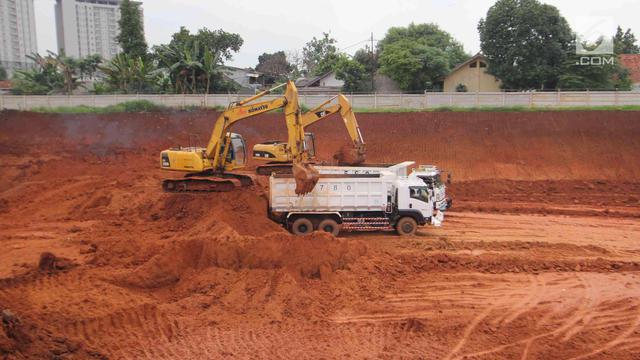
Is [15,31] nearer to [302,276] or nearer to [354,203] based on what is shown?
[354,203]

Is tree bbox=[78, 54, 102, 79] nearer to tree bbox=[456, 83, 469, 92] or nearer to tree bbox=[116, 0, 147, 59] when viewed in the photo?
tree bbox=[116, 0, 147, 59]

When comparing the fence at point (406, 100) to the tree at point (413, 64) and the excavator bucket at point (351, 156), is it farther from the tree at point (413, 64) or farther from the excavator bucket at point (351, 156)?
the excavator bucket at point (351, 156)

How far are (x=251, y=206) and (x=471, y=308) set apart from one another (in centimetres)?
851

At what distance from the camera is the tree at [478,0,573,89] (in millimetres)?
39281

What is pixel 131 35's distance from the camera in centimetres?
4641

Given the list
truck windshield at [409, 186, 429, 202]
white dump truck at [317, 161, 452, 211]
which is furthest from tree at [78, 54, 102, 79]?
truck windshield at [409, 186, 429, 202]

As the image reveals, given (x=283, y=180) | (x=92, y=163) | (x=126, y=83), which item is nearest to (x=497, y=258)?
(x=283, y=180)

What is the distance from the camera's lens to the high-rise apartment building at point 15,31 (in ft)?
275

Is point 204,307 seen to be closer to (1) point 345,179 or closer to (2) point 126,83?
(1) point 345,179

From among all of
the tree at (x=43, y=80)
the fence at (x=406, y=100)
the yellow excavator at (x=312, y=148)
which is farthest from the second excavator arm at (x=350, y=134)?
the tree at (x=43, y=80)

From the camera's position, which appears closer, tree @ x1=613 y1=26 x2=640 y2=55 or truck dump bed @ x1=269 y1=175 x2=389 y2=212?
truck dump bed @ x1=269 y1=175 x2=389 y2=212

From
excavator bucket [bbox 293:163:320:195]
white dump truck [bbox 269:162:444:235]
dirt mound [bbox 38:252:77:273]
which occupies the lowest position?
dirt mound [bbox 38:252:77:273]

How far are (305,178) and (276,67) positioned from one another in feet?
166

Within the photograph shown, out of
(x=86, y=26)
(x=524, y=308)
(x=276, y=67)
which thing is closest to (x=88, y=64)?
(x=276, y=67)
